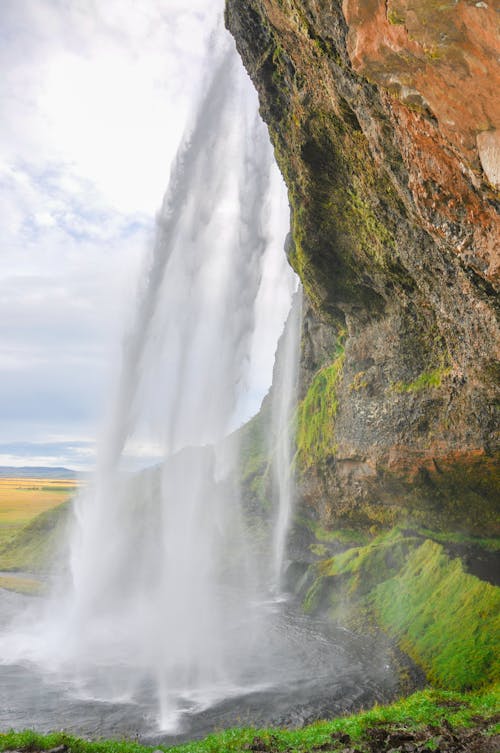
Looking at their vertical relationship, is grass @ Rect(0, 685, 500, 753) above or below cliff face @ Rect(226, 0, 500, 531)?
below

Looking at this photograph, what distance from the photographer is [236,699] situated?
642 inches

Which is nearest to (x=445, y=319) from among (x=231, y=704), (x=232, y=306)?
(x=231, y=704)

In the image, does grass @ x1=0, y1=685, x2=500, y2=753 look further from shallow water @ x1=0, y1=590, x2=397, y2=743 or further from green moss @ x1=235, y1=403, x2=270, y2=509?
green moss @ x1=235, y1=403, x2=270, y2=509

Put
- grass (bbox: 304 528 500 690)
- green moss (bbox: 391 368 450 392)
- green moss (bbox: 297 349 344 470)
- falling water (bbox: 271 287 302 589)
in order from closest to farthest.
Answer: grass (bbox: 304 528 500 690), green moss (bbox: 391 368 450 392), green moss (bbox: 297 349 344 470), falling water (bbox: 271 287 302 589)

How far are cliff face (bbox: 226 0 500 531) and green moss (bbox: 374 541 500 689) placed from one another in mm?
2935

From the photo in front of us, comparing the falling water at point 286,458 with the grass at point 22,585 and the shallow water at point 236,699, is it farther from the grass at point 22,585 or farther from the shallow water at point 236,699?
the grass at point 22,585

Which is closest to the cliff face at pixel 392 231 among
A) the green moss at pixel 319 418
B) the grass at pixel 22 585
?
the green moss at pixel 319 418

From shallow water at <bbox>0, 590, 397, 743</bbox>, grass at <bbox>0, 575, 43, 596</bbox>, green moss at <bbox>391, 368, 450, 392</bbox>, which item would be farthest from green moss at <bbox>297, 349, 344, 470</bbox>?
grass at <bbox>0, 575, 43, 596</bbox>

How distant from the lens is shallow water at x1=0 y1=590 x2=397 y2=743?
14.4 meters

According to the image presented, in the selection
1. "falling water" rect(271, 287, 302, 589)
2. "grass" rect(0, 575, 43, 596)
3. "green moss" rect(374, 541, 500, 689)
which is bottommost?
"grass" rect(0, 575, 43, 596)

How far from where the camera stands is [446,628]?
771 inches

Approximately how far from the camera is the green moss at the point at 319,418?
28.9 meters

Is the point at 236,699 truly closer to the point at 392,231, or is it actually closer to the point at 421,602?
the point at 421,602

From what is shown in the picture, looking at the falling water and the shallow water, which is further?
the falling water
